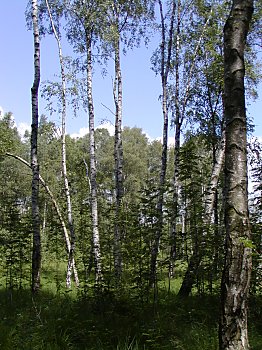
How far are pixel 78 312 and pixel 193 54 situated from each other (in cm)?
1400

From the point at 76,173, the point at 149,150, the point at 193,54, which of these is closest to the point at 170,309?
the point at 193,54

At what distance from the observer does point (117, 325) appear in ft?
17.5

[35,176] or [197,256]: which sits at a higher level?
[35,176]

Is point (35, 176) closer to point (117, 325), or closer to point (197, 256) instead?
point (197, 256)

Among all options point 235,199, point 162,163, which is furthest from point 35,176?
point 235,199

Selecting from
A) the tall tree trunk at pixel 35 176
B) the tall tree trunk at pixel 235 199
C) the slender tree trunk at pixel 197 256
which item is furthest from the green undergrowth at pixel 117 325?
the tall tree trunk at pixel 35 176

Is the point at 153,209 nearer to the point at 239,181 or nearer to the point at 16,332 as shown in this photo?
the point at 16,332

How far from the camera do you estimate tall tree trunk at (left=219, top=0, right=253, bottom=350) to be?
3127mm

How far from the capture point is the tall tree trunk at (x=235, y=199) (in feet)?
10.3

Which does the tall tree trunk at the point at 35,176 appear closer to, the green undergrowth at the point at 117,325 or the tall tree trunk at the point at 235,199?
the green undergrowth at the point at 117,325

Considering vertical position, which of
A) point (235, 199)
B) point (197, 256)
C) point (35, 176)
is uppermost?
point (35, 176)

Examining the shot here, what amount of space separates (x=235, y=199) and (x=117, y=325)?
2.98 metres

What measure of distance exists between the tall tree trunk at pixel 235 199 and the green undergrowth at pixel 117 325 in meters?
1.47

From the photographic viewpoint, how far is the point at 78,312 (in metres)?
6.04
